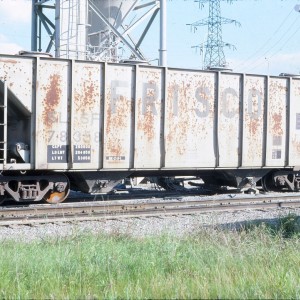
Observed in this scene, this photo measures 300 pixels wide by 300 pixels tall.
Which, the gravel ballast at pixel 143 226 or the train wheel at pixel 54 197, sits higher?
the train wheel at pixel 54 197

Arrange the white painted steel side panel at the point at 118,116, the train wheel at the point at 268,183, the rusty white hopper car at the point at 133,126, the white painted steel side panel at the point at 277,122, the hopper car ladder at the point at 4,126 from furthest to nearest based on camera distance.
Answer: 1. the train wheel at the point at 268,183
2. the white painted steel side panel at the point at 277,122
3. the white painted steel side panel at the point at 118,116
4. the rusty white hopper car at the point at 133,126
5. the hopper car ladder at the point at 4,126

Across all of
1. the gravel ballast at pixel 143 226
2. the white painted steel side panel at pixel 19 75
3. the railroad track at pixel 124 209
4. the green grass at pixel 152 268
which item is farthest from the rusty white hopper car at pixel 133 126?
the green grass at pixel 152 268

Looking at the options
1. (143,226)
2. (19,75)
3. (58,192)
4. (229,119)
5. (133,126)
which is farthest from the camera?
(229,119)

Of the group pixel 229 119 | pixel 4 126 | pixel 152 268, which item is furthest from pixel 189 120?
pixel 152 268

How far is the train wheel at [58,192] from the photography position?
13008 mm

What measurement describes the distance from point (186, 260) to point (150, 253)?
0.67 meters

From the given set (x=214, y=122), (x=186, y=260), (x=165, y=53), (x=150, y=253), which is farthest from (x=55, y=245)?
(x=165, y=53)

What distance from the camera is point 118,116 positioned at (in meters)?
13.5

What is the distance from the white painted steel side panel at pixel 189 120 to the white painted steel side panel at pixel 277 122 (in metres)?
2.01

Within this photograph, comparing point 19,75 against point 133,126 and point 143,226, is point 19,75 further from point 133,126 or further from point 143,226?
point 143,226

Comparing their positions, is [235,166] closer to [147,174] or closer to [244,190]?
[244,190]

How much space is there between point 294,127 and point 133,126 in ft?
18.0

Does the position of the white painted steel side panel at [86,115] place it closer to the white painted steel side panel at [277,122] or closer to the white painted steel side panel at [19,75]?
the white painted steel side panel at [19,75]

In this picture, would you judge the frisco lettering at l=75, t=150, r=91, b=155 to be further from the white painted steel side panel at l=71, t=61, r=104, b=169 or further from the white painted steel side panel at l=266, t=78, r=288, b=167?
the white painted steel side panel at l=266, t=78, r=288, b=167
